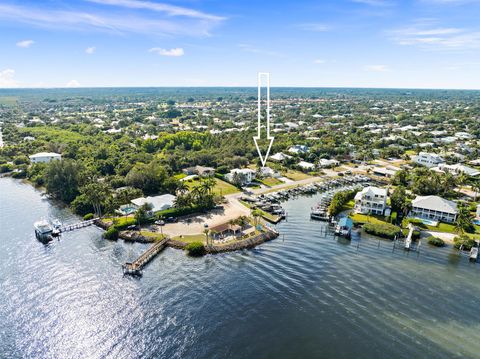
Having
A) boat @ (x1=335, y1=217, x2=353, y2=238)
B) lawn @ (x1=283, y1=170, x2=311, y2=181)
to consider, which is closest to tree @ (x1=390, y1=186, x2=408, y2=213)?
boat @ (x1=335, y1=217, x2=353, y2=238)

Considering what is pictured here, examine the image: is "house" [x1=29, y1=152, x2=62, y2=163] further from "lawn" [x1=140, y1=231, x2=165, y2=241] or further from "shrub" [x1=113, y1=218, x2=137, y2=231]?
"lawn" [x1=140, y1=231, x2=165, y2=241]

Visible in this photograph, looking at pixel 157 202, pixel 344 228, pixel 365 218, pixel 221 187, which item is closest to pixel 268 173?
pixel 221 187

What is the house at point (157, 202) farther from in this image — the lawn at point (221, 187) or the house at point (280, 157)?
the house at point (280, 157)

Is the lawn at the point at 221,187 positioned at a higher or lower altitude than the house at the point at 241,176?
lower

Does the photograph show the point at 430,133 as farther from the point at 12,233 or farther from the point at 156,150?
the point at 12,233

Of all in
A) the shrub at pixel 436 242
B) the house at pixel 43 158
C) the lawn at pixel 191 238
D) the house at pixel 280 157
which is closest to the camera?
the lawn at pixel 191 238

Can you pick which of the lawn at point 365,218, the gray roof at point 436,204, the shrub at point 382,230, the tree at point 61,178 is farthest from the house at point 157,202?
the gray roof at point 436,204
